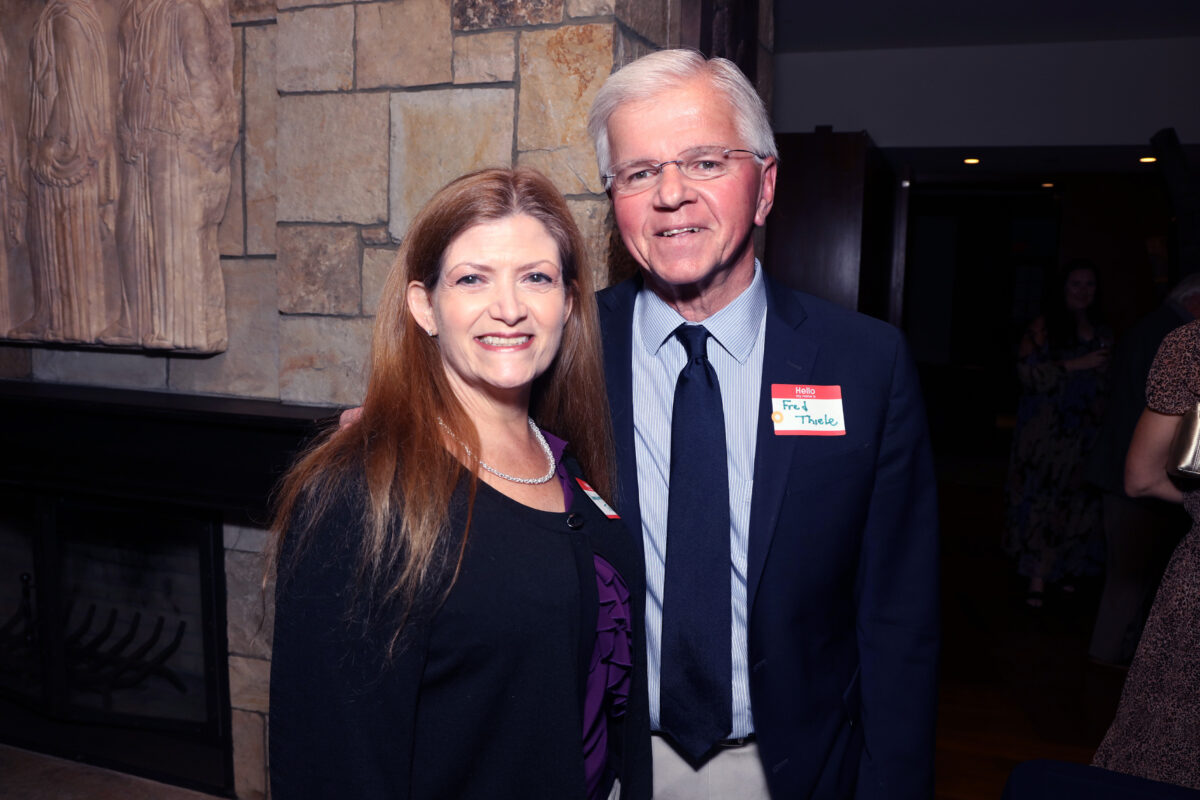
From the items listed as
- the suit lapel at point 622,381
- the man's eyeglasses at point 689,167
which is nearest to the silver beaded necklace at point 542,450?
the suit lapel at point 622,381

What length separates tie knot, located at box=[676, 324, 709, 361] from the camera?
1443 mm

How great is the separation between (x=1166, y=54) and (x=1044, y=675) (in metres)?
4.19

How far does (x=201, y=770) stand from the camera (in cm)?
279

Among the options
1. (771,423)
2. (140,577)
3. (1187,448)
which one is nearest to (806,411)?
(771,423)

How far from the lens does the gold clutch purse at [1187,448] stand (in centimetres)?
163

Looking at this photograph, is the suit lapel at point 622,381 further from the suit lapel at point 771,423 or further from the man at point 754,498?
the suit lapel at point 771,423

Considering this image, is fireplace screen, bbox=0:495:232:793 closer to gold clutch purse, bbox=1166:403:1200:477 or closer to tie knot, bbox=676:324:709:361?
tie knot, bbox=676:324:709:361

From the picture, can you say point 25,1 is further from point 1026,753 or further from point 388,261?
point 1026,753

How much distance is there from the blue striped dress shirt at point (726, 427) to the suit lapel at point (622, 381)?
2 cm

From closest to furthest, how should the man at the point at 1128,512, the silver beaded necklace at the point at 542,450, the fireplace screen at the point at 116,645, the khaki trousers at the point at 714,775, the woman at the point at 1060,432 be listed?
the silver beaded necklace at the point at 542,450 → the khaki trousers at the point at 714,775 → the fireplace screen at the point at 116,645 → the man at the point at 1128,512 → the woman at the point at 1060,432

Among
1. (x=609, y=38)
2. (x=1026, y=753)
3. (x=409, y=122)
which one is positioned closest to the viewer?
(x=609, y=38)

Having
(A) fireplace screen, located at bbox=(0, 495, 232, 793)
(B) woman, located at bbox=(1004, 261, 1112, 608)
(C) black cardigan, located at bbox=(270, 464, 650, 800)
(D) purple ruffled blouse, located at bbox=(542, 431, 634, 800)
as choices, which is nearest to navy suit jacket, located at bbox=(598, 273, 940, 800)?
(D) purple ruffled blouse, located at bbox=(542, 431, 634, 800)

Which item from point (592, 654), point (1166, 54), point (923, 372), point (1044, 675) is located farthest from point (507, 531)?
point (923, 372)

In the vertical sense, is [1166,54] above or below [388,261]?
above
